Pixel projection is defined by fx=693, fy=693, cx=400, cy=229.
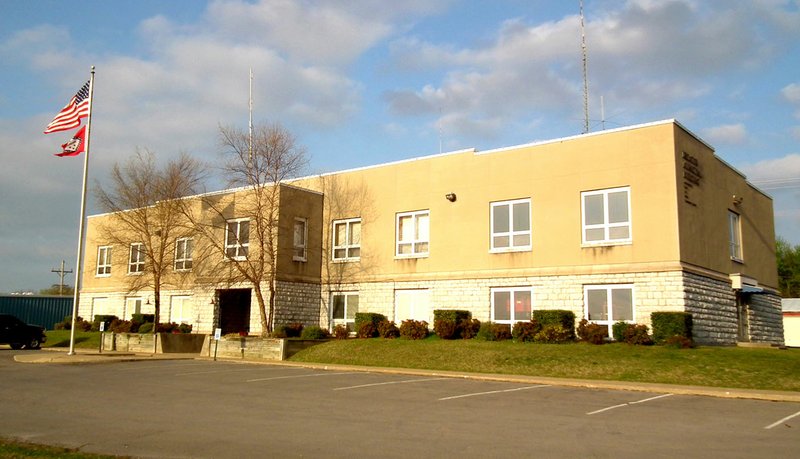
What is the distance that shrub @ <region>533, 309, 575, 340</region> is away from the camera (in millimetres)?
25547

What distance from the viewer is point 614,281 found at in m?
25.8

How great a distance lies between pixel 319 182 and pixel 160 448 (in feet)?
85.2

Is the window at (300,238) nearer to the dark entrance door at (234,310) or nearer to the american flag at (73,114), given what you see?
the dark entrance door at (234,310)

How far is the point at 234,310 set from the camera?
3538cm

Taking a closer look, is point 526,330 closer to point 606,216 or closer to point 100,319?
point 606,216

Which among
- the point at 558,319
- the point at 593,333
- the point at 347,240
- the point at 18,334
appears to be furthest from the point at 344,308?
the point at 18,334

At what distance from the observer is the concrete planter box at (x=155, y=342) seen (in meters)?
31.6

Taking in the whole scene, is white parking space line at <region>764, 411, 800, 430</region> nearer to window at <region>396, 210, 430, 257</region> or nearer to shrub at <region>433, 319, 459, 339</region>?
shrub at <region>433, 319, 459, 339</region>

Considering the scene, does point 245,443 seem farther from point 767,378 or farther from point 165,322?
point 165,322

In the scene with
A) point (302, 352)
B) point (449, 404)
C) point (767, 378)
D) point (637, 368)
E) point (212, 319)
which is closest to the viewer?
point (449, 404)

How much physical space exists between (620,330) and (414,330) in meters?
8.22

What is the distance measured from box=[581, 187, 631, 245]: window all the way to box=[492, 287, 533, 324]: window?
3332 mm

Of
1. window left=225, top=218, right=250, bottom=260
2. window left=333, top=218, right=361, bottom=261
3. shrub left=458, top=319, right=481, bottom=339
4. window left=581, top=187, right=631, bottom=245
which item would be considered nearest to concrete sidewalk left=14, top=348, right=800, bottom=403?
shrub left=458, top=319, right=481, bottom=339

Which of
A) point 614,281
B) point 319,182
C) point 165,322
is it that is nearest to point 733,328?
point 614,281
